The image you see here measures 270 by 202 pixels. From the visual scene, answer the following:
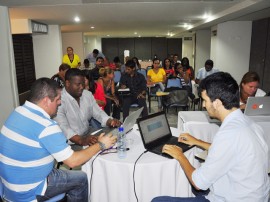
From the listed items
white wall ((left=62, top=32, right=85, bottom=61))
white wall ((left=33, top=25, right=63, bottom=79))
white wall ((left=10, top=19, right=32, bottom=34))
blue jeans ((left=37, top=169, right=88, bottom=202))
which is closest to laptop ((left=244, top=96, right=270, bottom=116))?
blue jeans ((left=37, top=169, right=88, bottom=202))

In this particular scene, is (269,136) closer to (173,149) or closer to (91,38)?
(173,149)

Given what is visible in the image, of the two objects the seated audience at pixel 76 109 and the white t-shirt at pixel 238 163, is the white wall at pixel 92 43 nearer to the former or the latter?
the seated audience at pixel 76 109

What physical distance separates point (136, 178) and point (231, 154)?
2.83ft

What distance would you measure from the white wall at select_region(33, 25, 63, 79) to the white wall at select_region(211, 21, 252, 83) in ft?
18.1

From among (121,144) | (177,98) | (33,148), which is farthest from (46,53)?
(33,148)

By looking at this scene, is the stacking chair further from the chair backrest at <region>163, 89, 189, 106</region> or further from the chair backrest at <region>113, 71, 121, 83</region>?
the chair backrest at <region>113, 71, 121, 83</region>

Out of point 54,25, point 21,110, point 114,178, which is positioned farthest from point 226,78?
point 54,25

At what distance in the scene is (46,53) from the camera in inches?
336

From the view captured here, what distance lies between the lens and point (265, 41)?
24.1ft

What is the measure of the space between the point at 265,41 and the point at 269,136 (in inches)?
218

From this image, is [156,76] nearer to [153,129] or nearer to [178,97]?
[178,97]

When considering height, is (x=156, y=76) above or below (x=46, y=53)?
below

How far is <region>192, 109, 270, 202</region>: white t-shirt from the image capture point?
49.3 inches

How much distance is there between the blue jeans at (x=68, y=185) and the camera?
1.79 metres
